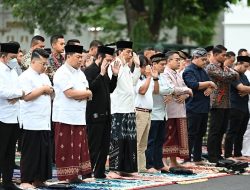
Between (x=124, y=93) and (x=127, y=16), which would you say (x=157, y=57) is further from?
(x=127, y=16)

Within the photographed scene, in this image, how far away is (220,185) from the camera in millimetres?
13453

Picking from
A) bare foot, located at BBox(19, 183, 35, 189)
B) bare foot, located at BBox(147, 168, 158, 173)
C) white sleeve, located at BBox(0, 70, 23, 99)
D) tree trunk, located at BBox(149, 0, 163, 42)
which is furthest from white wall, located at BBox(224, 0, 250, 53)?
white sleeve, located at BBox(0, 70, 23, 99)

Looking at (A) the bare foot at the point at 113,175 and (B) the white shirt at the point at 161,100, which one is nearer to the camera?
(A) the bare foot at the point at 113,175

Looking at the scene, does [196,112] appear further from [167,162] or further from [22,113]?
[22,113]

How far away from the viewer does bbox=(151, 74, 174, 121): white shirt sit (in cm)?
1483

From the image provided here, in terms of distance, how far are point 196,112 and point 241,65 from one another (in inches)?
73.9

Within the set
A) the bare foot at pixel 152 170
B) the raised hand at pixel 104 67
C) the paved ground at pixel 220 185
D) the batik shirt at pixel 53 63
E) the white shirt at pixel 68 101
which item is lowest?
the paved ground at pixel 220 185

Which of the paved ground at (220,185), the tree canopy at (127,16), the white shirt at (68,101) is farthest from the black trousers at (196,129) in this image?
the tree canopy at (127,16)

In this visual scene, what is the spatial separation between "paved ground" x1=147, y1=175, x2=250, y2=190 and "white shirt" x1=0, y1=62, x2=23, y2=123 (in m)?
2.30

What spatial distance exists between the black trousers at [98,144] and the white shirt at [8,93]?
66.3 inches

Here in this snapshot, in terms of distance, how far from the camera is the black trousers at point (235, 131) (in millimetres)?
17266

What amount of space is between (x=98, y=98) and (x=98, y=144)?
684mm

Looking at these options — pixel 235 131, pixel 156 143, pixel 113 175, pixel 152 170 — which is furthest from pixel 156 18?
pixel 113 175

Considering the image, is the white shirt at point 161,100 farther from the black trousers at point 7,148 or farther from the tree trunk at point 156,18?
the tree trunk at point 156,18
